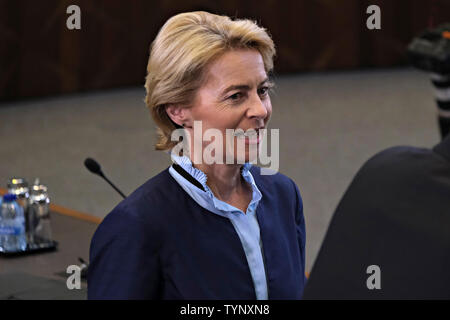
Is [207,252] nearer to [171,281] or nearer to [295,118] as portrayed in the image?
[171,281]

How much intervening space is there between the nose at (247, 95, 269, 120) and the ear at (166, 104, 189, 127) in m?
0.16

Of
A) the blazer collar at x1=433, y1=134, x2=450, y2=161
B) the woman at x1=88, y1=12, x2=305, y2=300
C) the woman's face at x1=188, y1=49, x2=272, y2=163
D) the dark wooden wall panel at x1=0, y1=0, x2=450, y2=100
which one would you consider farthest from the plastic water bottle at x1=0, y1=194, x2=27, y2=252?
the dark wooden wall panel at x1=0, y1=0, x2=450, y2=100

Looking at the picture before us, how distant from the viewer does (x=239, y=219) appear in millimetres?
1948

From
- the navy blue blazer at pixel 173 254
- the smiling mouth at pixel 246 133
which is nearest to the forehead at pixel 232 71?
the smiling mouth at pixel 246 133

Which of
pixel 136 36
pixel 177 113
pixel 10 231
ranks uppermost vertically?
pixel 177 113

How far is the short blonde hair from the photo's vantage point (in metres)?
1.88

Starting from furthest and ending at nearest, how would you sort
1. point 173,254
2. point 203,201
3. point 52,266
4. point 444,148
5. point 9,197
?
point 9,197
point 52,266
point 203,201
point 173,254
point 444,148

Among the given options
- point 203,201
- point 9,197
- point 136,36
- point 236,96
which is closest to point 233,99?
point 236,96

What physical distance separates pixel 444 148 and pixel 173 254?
0.90 meters

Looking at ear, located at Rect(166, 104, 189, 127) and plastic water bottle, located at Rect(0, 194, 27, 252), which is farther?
plastic water bottle, located at Rect(0, 194, 27, 252)

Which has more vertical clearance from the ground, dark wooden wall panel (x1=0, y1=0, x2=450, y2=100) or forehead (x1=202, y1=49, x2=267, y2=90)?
forehead (x1=202, y1=49, x2=267, y2=90)

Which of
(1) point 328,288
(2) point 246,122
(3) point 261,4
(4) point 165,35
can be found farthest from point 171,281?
(3) point 261,4

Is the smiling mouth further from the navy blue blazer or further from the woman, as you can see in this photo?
the navy blue blazer

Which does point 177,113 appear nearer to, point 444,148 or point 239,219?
point 239,219
